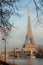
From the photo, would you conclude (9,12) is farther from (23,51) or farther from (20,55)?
(23,51)

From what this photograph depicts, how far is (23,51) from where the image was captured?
429 ft

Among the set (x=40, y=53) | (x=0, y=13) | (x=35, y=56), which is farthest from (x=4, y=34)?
(x=35, y=56)

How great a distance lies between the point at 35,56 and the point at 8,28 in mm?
113852

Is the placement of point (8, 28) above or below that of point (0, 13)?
below

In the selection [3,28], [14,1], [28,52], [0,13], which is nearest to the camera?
[14,1]

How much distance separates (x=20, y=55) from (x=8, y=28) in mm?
114478

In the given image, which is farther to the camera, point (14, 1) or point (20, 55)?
point (20, 55)

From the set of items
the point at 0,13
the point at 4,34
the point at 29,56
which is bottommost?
the point at 29,56

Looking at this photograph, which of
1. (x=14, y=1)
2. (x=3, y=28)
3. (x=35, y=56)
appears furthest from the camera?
(x=35, y=56)

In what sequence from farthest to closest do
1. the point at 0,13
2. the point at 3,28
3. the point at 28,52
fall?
the point at 28,52 → the point at 3,28 → the point at 0,13

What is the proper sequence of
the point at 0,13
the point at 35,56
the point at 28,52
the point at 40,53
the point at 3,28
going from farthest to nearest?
the point at 28,52, the point at 35,56, the point at 40,53, the point at 3,28, the point at 0,13

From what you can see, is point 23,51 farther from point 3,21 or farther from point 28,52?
point 3,21

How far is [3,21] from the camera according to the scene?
8234 mm

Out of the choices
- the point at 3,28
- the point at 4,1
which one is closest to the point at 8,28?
the point at 3,28
